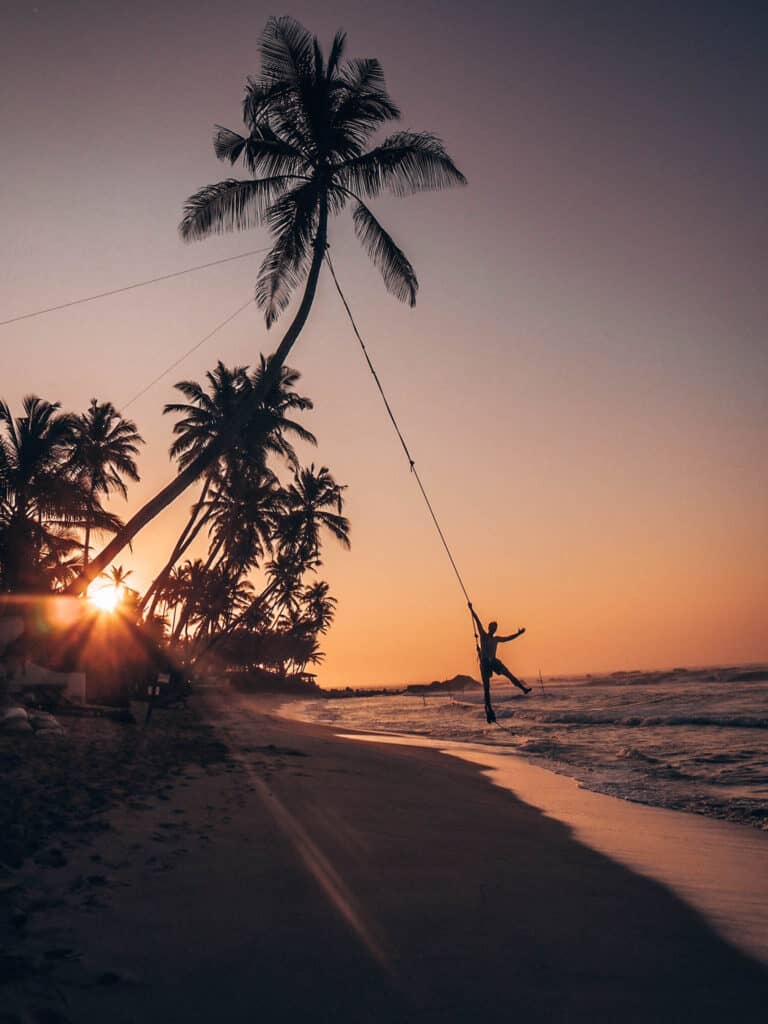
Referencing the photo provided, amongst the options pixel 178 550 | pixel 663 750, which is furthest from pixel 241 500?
pixel 663 750

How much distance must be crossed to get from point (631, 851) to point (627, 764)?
7.56 meters

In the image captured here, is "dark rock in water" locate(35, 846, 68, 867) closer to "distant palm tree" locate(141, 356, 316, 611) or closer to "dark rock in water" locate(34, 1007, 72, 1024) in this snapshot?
"dark rock in water" locate(34, 1007, 72, 1024)

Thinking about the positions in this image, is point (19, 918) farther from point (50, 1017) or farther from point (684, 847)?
point (684, 847)

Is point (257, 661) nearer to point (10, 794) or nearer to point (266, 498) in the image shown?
point (266, 498)

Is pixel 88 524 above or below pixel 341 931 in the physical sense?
above

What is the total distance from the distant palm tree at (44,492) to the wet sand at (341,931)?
19668 millimetres

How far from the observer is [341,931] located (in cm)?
320

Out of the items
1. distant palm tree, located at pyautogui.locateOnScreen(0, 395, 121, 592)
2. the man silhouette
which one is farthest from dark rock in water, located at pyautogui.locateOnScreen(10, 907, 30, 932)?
distant palm tree, located at pyautogui.locateOnScreen(0, 395, 121, 592)

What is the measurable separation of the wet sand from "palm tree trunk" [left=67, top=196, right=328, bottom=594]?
5.16 meters

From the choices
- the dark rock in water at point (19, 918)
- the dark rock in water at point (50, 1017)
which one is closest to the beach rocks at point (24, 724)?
the dark rock in water at point (19, 918)

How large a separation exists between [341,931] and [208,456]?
9.04 m

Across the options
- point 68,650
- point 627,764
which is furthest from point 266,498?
point 627,764

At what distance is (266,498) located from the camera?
3319 centimetres

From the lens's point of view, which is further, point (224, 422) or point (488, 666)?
point (224, 422)
